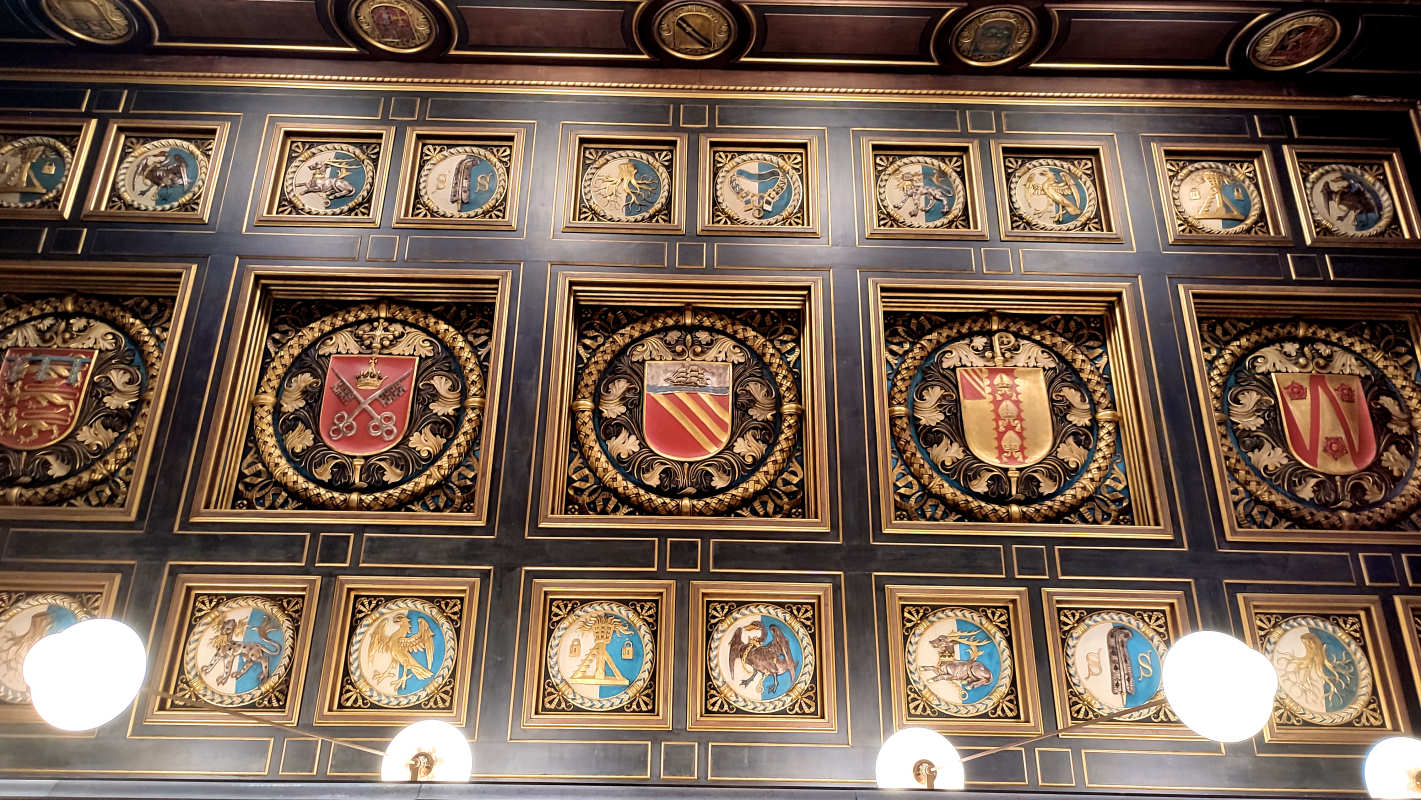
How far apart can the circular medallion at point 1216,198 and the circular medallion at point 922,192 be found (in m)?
1.50

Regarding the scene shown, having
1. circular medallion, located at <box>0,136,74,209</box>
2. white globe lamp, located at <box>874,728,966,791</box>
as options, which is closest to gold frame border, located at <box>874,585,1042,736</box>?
white globe lamp, located at <box>874,728,966,791</box>

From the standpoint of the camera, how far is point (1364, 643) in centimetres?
544

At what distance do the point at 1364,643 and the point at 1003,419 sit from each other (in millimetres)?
2293

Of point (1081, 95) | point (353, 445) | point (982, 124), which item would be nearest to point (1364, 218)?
point (1081, 95)

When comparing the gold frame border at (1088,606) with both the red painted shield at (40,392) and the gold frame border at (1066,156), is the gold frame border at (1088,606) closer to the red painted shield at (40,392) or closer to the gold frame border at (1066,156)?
the gold frame border at (1066,156)

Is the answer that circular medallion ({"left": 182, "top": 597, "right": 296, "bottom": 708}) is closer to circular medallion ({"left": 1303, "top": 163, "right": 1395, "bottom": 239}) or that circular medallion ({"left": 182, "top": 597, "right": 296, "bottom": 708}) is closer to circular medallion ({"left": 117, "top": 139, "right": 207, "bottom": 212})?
circular medallion ({"left": 117, "top": 139, "right": 207, "bottom": 212})

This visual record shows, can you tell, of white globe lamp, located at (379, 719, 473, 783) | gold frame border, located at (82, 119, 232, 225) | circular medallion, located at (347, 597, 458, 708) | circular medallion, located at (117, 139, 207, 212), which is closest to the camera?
white globe lamp, located at (379, 719, 473, 783)

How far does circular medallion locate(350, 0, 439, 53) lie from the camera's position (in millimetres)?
6570

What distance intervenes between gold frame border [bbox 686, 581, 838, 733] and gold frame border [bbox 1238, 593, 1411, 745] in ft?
7.57

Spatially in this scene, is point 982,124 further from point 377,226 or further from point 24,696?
point 24,696

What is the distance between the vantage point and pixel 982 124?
22.6 feet

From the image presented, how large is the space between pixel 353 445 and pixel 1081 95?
5.48 m

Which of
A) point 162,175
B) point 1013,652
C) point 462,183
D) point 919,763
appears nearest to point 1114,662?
point 1013,652

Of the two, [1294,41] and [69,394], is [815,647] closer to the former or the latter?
[69,394]
